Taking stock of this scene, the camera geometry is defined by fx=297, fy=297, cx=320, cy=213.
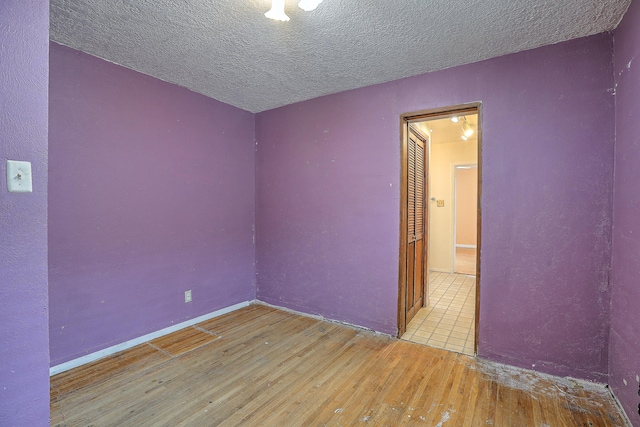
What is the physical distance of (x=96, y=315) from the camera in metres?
2.42

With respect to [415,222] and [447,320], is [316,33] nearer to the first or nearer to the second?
[415,222]

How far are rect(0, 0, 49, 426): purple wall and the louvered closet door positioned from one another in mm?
2720

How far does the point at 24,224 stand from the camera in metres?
1.15

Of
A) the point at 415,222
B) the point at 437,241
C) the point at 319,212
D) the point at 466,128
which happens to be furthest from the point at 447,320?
the point at 466,128

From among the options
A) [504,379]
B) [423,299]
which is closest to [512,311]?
[504,379]

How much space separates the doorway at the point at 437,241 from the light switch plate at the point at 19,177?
99.5 inches

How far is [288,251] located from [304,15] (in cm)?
242

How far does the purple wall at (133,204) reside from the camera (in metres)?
2.25

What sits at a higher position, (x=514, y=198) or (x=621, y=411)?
(x=514, y=198)

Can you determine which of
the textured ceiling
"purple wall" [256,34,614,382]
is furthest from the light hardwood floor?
the textured ceiling

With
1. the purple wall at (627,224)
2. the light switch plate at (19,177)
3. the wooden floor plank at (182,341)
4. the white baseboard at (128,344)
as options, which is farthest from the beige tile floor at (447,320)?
the light switch plate at (19,177)

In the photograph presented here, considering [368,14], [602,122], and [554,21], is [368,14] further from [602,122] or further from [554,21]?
[602,122]

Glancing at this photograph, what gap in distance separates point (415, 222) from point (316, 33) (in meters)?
2.19

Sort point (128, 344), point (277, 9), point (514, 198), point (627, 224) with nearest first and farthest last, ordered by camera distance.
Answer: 1. point (277, 9)
2. point (627, 224)
3. point (514, 198)
4. point (128, 344)
